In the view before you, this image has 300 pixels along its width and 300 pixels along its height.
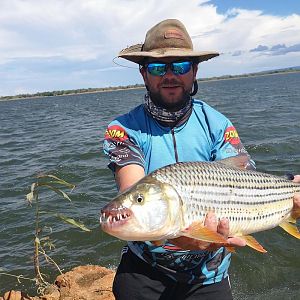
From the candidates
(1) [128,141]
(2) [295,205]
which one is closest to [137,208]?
(1) [128,141]

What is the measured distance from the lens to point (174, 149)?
4148mm

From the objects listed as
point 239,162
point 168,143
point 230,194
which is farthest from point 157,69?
point 230,194

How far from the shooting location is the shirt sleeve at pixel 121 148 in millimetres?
3932

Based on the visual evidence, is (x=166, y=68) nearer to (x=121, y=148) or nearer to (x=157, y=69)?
(x=157, y=69)

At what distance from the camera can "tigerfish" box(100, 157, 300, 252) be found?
317cm

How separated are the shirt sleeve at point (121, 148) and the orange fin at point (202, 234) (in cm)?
94

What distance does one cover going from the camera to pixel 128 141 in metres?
4.07

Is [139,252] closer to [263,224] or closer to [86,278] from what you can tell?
[263,224]

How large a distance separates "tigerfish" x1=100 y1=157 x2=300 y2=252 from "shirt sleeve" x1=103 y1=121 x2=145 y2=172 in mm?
582

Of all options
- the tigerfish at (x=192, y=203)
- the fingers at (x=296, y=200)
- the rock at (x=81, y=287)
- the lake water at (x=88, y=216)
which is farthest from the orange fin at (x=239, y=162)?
the lake water at (x=88, y=216)

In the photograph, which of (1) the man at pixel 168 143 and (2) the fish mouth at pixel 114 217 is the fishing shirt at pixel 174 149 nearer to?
(1) the man at pixel 168 143

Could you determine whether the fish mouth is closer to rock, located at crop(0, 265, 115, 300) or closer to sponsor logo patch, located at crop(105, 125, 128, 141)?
sponsor logo patch, located at crop(105, 125, 128, 141)

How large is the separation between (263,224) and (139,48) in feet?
7.55

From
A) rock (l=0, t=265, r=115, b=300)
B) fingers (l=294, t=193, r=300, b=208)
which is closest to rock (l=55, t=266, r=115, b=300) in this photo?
rock (l=0, t=265, r=115, b=300)
